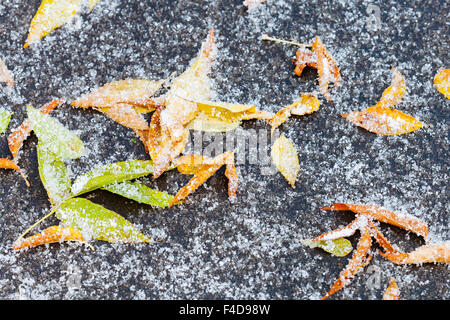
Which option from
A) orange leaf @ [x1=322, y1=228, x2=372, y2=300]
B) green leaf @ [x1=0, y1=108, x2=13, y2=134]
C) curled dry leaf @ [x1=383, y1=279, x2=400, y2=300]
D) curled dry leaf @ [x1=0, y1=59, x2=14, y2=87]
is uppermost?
curled dry leaf @ [x1=0, y1=59, x2=14, y2=87]

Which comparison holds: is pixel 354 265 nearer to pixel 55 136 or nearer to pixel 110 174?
pixel 110 174

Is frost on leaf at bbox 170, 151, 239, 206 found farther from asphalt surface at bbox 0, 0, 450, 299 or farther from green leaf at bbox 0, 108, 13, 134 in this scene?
green leaf at bbox 0, 108, 13, 134

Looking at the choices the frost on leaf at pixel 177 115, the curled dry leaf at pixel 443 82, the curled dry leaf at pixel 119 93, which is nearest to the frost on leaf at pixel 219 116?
the frost on leaf at pixel 177 115

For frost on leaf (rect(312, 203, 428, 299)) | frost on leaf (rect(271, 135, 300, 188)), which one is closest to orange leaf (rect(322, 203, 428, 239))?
frost on leaf (rect(312, 203, 428, 299))

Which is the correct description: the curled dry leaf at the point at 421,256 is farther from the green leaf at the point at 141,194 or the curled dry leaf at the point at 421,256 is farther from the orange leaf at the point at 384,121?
the green leaf at the point at 141,194

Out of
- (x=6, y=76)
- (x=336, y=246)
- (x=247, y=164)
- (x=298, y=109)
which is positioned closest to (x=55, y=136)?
(x=6, y=76)
